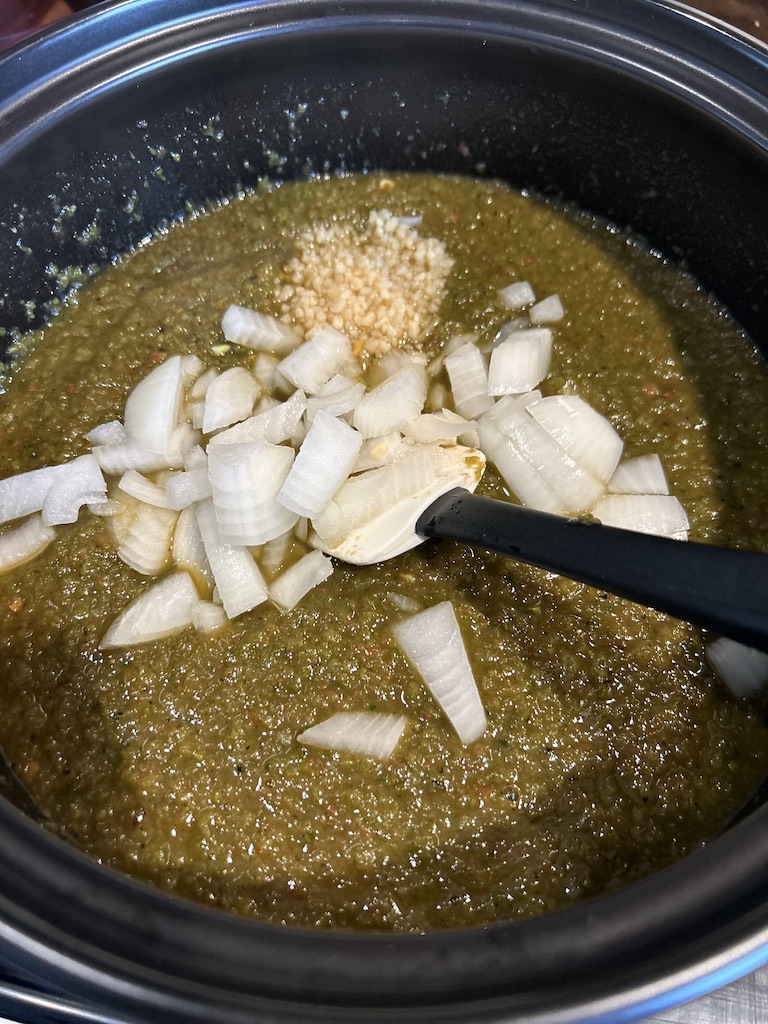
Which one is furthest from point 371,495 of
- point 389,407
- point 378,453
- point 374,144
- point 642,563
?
point 374,144

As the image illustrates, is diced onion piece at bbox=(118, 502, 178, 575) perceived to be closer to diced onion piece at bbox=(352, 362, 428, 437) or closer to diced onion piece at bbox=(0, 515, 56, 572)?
diced onion piece at bbox=(0, 515, 56, 572)

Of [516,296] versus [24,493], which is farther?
[516,296]

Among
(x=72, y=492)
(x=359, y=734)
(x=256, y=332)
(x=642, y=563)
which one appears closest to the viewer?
(x=642, y=563)

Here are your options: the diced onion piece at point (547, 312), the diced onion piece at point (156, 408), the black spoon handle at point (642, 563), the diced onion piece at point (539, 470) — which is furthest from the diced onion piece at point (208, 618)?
the diced onion piece at point (547, 312)

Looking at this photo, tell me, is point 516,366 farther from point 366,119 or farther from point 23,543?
point 23,543

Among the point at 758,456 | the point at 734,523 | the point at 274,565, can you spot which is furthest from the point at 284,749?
the point at 758,456

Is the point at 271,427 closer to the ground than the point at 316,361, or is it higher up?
closer to the ground
